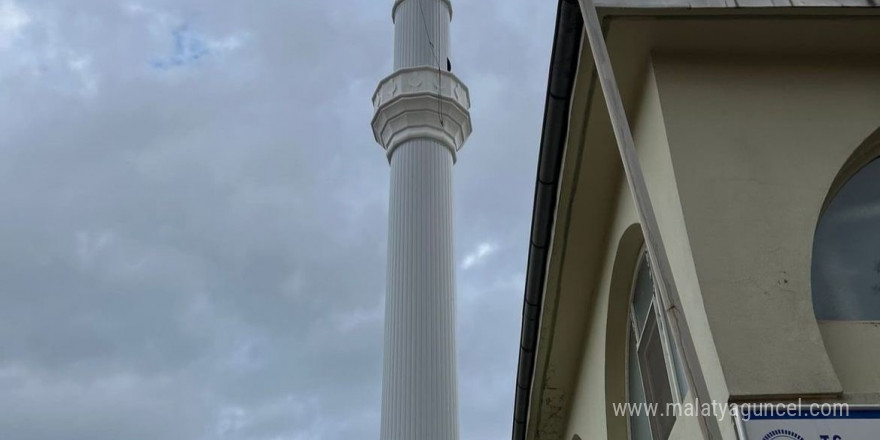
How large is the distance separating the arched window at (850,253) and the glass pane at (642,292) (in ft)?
4.66

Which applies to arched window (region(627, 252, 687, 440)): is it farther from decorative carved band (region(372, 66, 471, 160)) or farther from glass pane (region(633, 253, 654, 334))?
decorative carved band (region(372, 66, 471, 160))

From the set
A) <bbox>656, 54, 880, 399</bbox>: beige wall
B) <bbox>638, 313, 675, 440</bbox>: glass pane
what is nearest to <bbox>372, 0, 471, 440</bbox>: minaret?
<bbox>638, 313, 675, 440</bbox>: glass pane

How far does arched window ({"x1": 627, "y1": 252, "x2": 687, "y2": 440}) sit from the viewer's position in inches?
215

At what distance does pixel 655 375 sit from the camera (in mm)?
6070

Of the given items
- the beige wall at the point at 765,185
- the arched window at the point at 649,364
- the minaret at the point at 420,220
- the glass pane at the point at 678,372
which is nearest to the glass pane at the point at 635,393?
the arched window at the point at 649,364

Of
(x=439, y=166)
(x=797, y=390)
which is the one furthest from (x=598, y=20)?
(x=439, y=166)

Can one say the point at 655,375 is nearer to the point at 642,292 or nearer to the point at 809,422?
the point at 642,292

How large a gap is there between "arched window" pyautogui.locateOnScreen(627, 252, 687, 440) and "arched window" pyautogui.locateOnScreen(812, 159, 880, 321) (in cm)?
89

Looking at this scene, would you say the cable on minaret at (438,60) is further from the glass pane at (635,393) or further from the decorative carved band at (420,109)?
the glass pane at (635,393)

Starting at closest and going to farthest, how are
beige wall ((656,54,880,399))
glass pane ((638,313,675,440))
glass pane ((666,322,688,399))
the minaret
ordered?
beige wall ((656,54,880,399)) → glass pane ((666,322,688,399)) → glass pane ((638,313,675,440)) → the minaret

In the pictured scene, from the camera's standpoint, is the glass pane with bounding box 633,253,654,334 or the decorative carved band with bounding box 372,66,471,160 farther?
the decorative carved band with bounding box 372,66,471,160

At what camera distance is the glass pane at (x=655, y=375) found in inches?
229

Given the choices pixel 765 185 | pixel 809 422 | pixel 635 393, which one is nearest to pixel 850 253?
pixel 765 185

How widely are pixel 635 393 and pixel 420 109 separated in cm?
1194
